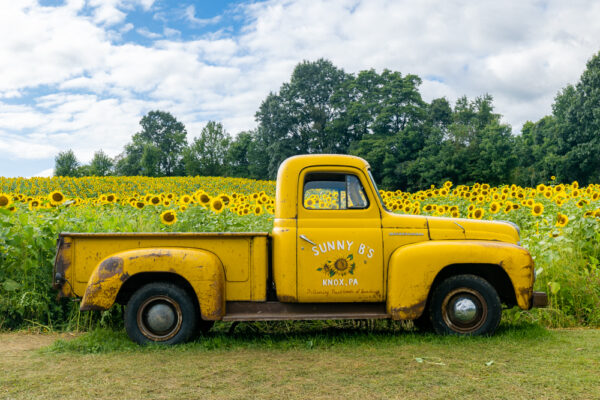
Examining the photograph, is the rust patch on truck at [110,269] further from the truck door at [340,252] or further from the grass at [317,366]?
the truck door at [340,252]

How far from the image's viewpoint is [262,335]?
228 inches

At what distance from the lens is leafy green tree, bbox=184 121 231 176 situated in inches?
2046

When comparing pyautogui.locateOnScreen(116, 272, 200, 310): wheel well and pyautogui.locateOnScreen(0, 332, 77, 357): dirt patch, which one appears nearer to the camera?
pyautogui.locateOnScreen(116, 272, 200, 310): wheel well

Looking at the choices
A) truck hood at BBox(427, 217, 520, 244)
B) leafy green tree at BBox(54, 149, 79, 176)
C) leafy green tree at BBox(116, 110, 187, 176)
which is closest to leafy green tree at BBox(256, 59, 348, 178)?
leafy green tree at BBox(116, 110, 187, 176)

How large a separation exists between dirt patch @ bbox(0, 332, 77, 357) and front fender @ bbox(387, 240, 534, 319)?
381 centimetres

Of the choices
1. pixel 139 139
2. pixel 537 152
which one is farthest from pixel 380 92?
pixel 139 139

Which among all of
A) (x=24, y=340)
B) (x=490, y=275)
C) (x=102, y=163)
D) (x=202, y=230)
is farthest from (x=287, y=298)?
(x=102, y=163)

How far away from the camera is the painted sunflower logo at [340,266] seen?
16.9ft

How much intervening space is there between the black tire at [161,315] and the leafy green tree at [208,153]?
47.4 metres

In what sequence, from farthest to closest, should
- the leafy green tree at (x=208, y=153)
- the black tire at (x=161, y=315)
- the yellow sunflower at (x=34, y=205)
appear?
the leafy green tree at (x=208, y=153), the yellow sunflower at (x=34, y=205), the black tire at (x=161, y=315)

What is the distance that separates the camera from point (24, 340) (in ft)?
19.4

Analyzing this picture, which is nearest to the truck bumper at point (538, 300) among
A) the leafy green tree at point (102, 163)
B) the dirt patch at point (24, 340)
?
the dirt patch at point (24, 340)

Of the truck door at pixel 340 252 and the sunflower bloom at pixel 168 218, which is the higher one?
the sunflower bloom at pixel 168 218

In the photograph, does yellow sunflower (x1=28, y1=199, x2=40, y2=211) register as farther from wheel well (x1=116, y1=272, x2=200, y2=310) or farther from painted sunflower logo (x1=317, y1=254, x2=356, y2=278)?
painted sunflower logo (x1=317, y1=254, x2=356, y2=278)
